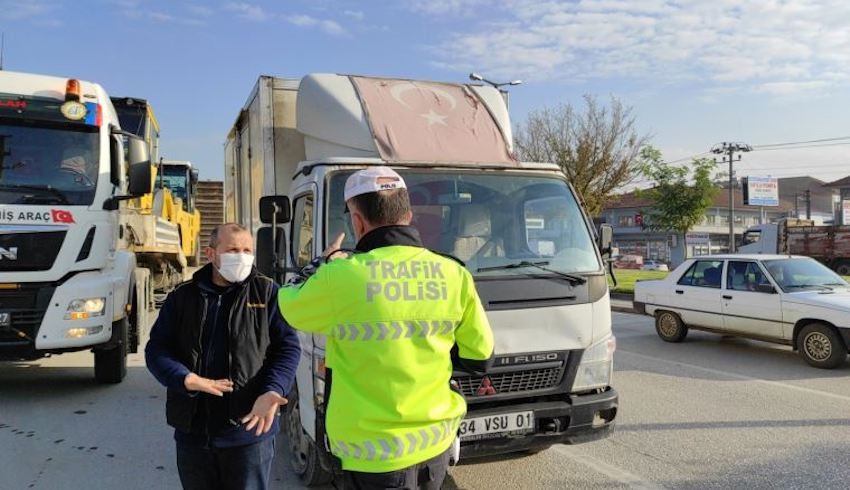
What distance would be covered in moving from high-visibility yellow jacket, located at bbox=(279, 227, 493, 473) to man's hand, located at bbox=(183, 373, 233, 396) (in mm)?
678

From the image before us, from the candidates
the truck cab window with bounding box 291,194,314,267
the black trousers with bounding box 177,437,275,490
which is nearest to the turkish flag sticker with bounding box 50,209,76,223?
the truck cab window with bounding box 291,194,314,267

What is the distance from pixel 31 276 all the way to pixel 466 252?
4.40 metres

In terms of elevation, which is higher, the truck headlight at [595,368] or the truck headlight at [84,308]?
the truck headlight at [84,308]

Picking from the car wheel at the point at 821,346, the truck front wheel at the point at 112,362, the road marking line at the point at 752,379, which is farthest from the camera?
the car wheel at the point at 821,346

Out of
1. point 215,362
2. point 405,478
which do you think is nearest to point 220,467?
point 215,362

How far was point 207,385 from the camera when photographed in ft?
8.60

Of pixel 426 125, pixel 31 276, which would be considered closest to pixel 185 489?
pixel 426 125

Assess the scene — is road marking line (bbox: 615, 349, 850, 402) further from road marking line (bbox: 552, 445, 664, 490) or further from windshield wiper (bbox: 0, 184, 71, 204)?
windshield wiper (bbox: 0, 184, 71, 204)

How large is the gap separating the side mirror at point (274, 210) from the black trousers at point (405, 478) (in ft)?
7.87

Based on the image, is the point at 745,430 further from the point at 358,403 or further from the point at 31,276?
the point at 31,276

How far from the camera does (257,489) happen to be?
275 centimetres

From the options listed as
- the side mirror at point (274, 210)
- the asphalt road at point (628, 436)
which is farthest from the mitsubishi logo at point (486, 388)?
the side mirror at point (274, 210)

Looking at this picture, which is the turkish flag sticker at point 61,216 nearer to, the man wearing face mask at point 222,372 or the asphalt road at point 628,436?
the asphalt road at point 628,436

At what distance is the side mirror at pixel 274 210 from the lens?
430 centimetres
